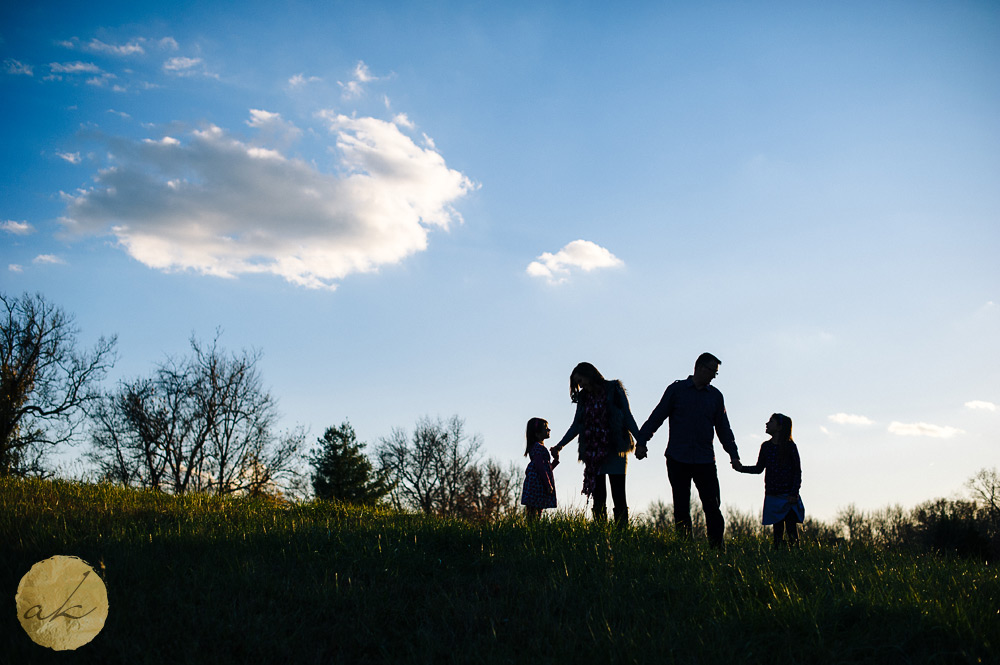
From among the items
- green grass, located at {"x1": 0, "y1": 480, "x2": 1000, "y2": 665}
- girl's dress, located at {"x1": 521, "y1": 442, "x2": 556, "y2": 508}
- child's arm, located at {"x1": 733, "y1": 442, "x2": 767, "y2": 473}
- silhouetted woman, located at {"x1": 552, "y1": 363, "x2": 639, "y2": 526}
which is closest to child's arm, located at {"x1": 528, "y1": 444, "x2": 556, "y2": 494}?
girl's dress, located at {"x1": 521, "y1": 442, "x2": 556, "y2": 508}

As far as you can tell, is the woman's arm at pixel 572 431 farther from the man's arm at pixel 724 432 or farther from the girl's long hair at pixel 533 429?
the man's arm at pixel 724 432

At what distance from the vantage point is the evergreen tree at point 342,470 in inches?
1212

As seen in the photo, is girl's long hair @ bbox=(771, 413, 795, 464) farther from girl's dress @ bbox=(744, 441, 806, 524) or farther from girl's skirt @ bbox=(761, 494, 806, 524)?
girl's skirt @ bbox=(761, 494, 806, 524)

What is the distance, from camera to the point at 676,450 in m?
7.35

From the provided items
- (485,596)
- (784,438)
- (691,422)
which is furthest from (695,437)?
(485,596)

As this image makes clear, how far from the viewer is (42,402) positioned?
89.6ft

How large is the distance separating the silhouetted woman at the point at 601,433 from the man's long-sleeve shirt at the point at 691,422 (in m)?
0.38

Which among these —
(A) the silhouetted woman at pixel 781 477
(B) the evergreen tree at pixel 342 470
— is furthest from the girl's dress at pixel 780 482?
(B) the evergreen tree at pixel 342 470

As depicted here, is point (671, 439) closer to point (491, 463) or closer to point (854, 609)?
point (854, 609)

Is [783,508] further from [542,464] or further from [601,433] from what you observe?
[542,464]

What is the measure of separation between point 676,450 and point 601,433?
3.51 feet

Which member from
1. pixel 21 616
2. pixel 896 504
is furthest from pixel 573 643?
pixel 896 504

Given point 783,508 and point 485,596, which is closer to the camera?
point 485,596

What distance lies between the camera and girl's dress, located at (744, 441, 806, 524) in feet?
28.0
